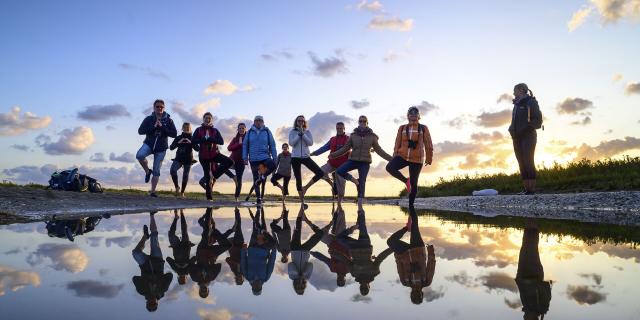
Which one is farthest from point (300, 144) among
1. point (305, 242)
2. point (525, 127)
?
point (305, 242)

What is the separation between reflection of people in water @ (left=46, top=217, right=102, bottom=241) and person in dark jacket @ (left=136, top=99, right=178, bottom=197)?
563cm

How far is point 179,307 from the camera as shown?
99.7 inches

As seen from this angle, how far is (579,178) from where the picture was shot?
1525 centimetres

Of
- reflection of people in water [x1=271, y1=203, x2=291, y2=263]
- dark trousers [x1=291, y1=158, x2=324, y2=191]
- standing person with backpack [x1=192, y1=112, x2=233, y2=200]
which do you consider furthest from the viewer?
standing person with backpack [x1=192, y1=112, x2=233, y2=200]

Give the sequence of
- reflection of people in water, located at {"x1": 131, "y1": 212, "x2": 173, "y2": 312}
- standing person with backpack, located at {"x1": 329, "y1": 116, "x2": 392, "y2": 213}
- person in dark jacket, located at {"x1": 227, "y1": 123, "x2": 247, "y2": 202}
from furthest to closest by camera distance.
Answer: person in dark jacket, located at {"x1": 227, "y1": 123, "x2": 247, "y2": 202} < standing person with backpack, located at {"x1": 329, "y1": 116, "x2": 392, "y2": 213} < reflection of people in water, located at {"x1": 131, "y1": 212, "x2": 173, "y2": 312}

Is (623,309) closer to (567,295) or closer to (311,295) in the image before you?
(567,295)

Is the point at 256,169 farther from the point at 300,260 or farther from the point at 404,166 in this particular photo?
the point at 300,260

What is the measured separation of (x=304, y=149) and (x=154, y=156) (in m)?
4.20

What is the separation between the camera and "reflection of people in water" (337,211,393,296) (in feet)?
11.0

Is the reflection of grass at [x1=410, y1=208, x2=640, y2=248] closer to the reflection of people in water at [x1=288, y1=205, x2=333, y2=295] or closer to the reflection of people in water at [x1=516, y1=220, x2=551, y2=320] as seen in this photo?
the reflection of people in water at [x1=516, y1=220, x2=551, y2=320]

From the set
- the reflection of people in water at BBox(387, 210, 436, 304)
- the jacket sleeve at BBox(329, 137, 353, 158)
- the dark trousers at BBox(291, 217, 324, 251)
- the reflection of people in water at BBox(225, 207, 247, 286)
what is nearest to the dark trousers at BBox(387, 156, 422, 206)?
the jacket sleeve at BBox(329, 137, 353, 158)

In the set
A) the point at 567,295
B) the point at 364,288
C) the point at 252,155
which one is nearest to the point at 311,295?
the point at 364,288

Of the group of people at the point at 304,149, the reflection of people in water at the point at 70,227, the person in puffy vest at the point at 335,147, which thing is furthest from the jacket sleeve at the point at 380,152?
the reflection of people in water at the point at 70,227

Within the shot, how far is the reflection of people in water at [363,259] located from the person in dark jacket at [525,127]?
7753mm
